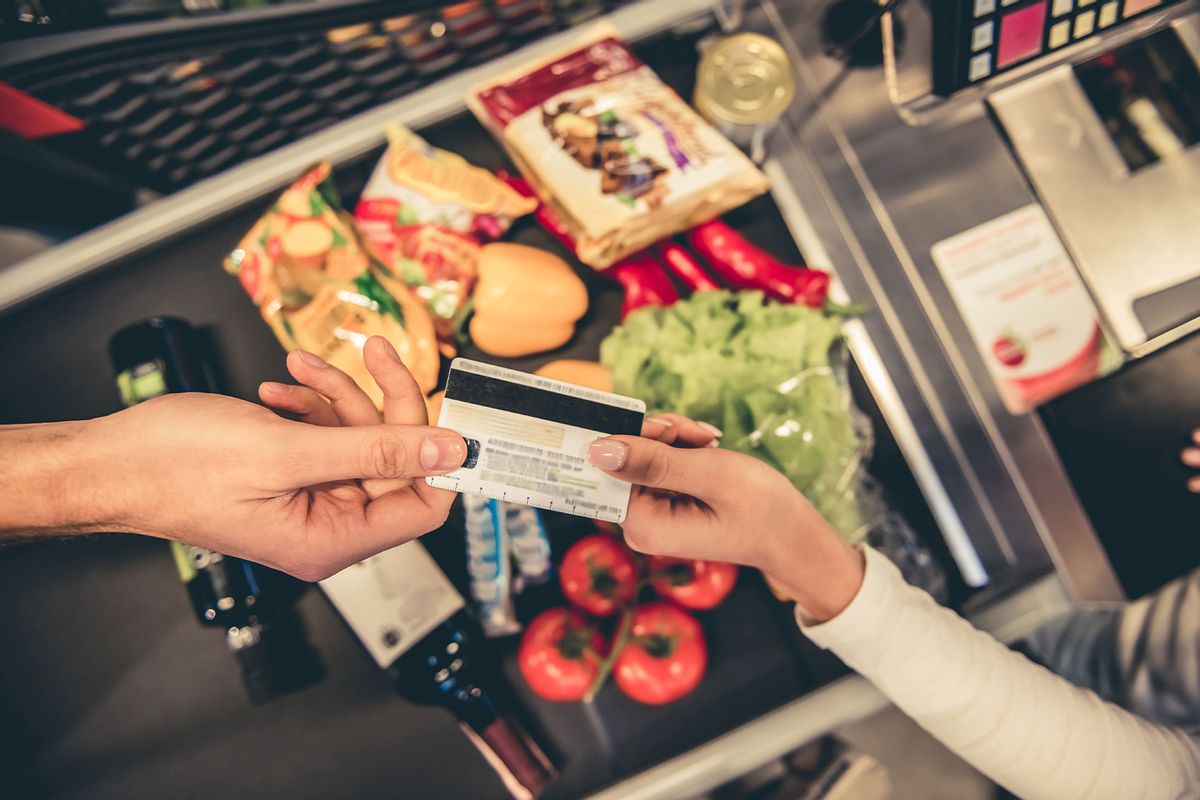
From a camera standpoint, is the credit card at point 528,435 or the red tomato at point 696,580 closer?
the credit card at point 528,435

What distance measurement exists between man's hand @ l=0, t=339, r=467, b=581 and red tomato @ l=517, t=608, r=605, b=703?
0.38 m

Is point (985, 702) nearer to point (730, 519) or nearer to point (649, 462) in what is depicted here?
point (730, 519)

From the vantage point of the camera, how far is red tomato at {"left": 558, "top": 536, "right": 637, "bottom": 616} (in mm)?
985

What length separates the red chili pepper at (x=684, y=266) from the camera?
111cm

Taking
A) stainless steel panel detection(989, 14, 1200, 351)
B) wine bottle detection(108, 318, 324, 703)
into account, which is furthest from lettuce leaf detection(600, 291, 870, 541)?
wine bottle detection(108, 318, 324, 703)

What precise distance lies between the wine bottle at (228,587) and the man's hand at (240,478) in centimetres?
21

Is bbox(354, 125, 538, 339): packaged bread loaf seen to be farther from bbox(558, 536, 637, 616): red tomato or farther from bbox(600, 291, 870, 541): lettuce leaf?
bbox(558, 536, 637, 616): red tomato

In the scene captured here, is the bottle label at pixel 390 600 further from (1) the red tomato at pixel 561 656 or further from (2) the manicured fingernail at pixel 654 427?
(2) the manicured fingernail at pixel 654 427

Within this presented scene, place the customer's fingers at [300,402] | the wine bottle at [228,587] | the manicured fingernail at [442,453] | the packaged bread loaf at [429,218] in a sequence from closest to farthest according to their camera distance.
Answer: the manicured fingernail at [442,453] → the customer's fingers at [300,402] → the wine bottle at [228,587] → the packaged bread loaf at [429,218]

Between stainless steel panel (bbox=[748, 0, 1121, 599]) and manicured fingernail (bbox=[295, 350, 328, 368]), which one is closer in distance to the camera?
manicured fingernail (bbox=[295, 350, 328, 368])

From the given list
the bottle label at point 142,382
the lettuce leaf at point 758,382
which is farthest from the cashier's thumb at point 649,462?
the bottle label at point 142,382

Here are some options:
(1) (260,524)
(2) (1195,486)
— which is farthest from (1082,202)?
(1) (260,524)

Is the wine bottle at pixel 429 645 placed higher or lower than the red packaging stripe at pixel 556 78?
lower

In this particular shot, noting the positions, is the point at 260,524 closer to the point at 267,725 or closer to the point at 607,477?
the point at 607,477
